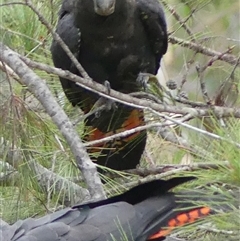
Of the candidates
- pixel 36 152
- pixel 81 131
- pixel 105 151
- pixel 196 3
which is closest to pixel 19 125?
pixel 36 152

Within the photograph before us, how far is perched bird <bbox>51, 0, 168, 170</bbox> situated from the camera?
1793 mm

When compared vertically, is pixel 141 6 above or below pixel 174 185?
above

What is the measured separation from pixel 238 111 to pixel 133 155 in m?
0.66

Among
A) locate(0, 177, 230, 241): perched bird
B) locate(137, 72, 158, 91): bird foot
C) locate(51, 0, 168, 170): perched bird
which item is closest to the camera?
locate(0, 177, 230, 241): perched bird

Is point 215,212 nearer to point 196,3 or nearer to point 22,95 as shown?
point 22,95

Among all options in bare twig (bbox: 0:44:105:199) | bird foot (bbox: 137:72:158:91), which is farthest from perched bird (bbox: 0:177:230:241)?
bird foot (bbox: 137:72:158:91)

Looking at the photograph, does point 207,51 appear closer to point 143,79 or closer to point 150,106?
point 143,79

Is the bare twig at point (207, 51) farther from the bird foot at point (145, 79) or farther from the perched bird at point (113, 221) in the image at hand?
the perched bird at point (113, 221)

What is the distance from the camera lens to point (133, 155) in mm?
1886

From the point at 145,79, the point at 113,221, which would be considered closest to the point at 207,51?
the point at 145,79

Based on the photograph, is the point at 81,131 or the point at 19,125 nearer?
the point at 19,125

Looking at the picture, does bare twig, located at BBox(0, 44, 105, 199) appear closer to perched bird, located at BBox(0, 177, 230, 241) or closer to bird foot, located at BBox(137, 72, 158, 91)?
perched bird, located at BBox(0, 177, 230, 241)

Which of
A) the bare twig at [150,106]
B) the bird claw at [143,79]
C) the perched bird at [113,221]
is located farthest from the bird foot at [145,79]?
the perched bird at [113,221]

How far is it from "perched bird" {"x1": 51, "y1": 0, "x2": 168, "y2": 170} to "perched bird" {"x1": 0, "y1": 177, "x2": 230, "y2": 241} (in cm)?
51
